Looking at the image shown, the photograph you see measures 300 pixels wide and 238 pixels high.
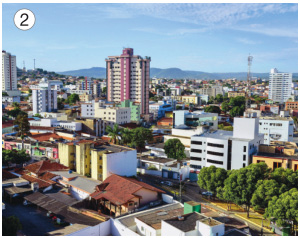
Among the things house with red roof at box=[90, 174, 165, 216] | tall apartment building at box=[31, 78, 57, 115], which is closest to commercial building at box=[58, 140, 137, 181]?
house with red roof at box=[90, 174, 165, 216]

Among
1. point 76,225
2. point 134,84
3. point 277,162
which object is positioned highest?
point 134,84

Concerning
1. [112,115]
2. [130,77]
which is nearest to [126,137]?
[112,115]

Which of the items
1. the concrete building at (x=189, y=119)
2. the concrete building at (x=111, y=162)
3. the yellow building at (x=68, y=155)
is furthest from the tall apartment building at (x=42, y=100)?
the concrete building at (x=111, y=162)

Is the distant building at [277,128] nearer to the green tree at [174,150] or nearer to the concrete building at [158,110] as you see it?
the green tree at [174,150]

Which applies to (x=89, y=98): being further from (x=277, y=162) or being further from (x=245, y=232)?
(x=245, y=232)

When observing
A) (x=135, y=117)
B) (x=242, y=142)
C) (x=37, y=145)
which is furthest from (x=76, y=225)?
(x=135, y=117)
